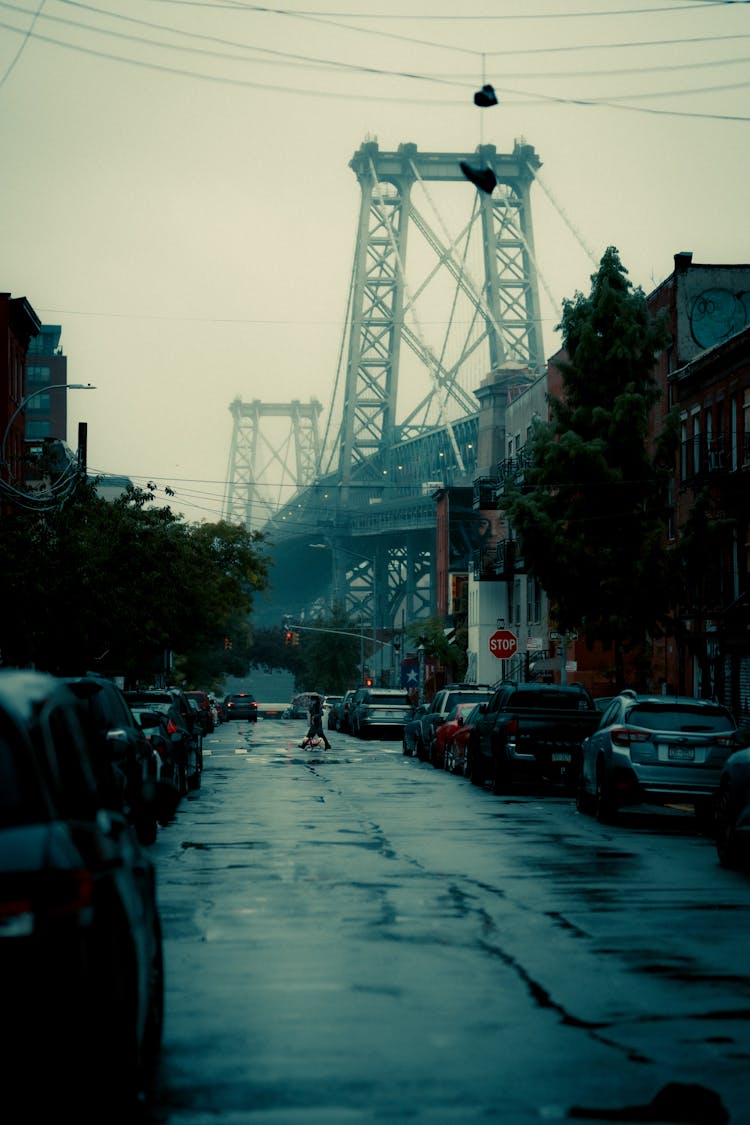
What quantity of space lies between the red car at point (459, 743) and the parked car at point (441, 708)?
2.00 metres

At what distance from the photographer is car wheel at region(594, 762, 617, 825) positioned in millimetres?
22719

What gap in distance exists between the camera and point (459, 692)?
136 feet

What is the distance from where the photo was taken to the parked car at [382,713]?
60.7m

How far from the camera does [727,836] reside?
17266 mm

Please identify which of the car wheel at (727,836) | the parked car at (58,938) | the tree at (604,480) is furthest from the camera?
the tree at (604,480)

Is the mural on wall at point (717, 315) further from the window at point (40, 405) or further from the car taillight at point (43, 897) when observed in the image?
the window at point (40, 405)

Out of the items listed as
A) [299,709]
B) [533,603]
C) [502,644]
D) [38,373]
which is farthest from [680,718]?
[38,373]

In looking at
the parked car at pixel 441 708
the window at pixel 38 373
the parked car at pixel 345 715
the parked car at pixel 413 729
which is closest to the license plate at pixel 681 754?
the parked car at pixel 441 708

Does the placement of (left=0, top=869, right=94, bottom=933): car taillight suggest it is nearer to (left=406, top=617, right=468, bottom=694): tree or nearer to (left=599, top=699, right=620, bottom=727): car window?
(left=599, top=699, right=620, bottom=727): car window

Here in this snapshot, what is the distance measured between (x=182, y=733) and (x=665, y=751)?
7.25 m

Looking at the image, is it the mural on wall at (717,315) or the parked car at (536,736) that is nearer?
the parked car at (536,736)

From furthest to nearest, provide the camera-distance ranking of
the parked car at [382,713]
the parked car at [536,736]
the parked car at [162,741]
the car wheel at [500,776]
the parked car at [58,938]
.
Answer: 1. the parked car at [382,713]
2. the car wheel at [500,776]
3. the parked car at [536,736]
4. the parked car at [162,741]
5. the parked car at [58,938]

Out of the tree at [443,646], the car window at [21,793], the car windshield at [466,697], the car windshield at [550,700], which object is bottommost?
the car window at [21,793]

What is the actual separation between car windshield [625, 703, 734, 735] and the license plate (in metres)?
0.21
